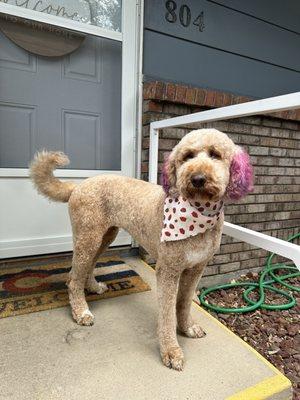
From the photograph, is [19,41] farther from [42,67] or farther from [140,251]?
[140,251]

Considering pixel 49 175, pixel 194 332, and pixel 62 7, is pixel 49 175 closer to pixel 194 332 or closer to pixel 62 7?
pixel 194 332

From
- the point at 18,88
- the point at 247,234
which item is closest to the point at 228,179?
the point at 247,234

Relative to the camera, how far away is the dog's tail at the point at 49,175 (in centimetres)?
156

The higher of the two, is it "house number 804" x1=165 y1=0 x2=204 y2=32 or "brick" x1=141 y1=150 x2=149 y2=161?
"house number 804" x1=165 y1=0 x2=204 y2=32

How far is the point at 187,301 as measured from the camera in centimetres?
147

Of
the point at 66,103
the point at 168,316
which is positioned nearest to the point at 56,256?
the point at 66,103

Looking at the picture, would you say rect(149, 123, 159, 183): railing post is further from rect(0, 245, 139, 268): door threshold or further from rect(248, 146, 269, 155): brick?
rect(248, 146, 269, 155): brick

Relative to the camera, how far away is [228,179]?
1075 millimetres

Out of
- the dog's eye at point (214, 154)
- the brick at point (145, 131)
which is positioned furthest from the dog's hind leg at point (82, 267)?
the brick at point (145, 131)

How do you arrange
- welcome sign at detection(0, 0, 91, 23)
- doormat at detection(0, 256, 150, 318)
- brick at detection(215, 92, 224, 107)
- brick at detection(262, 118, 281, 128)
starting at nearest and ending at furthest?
doormat at detection(0, 256, 150, 318) → welcome sign at detection(0, 0, 91, 23) → brick at detection(215, 92, 224, 107) → brick at detection(262, 118, 281, 128)

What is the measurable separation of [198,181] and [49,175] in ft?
3.06

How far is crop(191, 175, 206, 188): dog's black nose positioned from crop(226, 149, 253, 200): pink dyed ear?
134mm

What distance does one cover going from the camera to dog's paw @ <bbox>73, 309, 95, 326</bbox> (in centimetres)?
156

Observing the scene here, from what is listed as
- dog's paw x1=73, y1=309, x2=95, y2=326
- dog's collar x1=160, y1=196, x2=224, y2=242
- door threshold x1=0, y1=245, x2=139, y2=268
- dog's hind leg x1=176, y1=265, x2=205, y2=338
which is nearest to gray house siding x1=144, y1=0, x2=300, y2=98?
door threshold x1=0, y1=245, x2=139, y2=268
